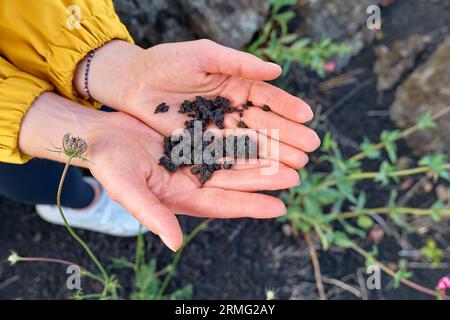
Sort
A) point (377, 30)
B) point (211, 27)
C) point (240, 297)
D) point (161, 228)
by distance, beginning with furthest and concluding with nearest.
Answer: point (377, 30), point (211, 27), point (240, 297), point (161, 228)

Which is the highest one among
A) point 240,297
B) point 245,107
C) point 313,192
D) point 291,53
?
point 291,53

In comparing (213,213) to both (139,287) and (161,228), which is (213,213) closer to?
(161,228)

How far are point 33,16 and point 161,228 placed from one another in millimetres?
803

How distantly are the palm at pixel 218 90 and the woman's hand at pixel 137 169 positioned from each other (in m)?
0.08

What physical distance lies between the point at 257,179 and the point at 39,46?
83cm

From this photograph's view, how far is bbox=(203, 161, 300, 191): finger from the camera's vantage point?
157 cm

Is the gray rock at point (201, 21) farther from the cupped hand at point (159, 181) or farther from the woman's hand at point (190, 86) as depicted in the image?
the cupped hand at point (159, 181)

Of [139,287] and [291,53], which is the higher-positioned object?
[291,53]

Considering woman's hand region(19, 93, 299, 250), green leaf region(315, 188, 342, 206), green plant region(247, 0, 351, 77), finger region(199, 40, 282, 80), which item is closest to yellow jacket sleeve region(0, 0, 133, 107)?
woman's hand region(19, 93, 299, 250)

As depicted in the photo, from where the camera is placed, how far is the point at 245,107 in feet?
5.77

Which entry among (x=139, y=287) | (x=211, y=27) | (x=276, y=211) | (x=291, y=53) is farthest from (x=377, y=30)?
(x=139, y=287)

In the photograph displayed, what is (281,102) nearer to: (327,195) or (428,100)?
(327,195)

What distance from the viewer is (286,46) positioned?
252 centimetres

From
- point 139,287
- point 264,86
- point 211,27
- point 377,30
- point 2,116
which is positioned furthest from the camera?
point 377,30
